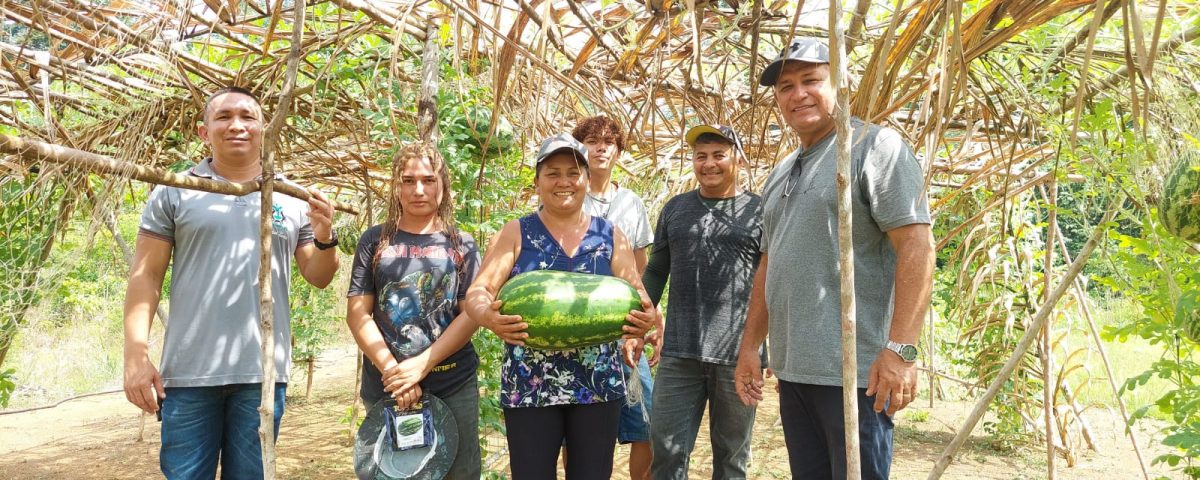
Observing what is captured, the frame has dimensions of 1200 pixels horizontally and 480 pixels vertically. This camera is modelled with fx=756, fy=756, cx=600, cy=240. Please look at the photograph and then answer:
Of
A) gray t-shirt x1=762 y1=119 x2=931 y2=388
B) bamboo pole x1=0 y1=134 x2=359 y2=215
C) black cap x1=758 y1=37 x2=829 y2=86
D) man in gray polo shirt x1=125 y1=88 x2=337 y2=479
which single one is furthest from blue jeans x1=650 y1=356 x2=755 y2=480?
bamboo pole x1=0 y1=134 x2=359 y2=215

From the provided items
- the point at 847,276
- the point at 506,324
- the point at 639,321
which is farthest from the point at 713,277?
the point at 847,276

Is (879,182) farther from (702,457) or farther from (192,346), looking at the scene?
(702,457)

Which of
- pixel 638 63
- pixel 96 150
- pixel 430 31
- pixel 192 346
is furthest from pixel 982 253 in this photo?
pixel 96 150

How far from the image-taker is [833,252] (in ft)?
6.95

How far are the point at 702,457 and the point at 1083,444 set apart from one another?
2.95 m

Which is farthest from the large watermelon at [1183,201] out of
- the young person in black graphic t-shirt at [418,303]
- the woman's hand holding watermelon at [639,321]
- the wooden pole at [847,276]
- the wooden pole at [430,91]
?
the wooden pole at [430,91]

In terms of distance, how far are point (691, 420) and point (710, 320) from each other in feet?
1.40

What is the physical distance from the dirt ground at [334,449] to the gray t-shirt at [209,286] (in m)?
2.09

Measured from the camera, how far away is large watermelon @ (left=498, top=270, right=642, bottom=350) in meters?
2.35

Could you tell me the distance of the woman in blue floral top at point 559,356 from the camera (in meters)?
2.50

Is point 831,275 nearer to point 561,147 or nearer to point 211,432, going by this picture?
point 561,147

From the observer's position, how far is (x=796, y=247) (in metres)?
2.20

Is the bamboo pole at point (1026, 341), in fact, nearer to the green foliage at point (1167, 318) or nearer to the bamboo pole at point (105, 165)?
the green foliage at point (1167, 318)

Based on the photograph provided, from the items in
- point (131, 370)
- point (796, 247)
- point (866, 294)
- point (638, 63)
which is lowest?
point (131, 370)
